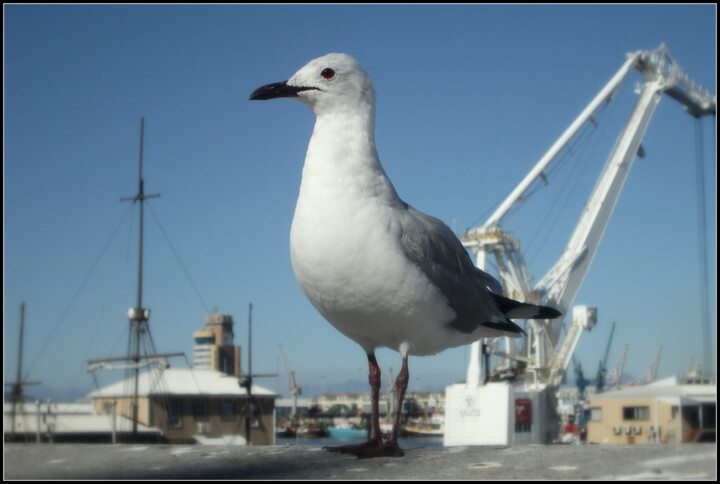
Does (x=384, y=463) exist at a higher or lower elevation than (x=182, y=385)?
higher

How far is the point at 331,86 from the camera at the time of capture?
13.1ft

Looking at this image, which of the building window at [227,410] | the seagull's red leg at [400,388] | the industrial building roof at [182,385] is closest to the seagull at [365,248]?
the seagull's red leg at [400,388]

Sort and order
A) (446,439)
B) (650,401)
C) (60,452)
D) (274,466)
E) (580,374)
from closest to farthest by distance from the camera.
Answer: (274,466), (60,452), (446,439), (650,401), (580,374)

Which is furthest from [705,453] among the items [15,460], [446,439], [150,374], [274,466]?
[150,374]

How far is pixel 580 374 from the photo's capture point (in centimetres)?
5272

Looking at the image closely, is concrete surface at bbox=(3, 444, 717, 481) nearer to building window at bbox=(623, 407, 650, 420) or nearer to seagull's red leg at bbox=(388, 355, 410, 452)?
seagull's red leg at bbox=(388, 355, 410, 452)

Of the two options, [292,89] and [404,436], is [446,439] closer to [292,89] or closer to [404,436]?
[292,89]

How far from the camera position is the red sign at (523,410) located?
3039 cm

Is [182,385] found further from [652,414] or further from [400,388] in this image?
[400,388]

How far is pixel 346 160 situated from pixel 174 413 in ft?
119

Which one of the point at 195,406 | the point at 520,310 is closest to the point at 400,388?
the point at 520,310

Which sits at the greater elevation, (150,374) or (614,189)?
(614,189)

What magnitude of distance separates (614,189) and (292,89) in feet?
94.6

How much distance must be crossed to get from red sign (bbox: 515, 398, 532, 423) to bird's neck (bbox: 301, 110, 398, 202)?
2773cm
